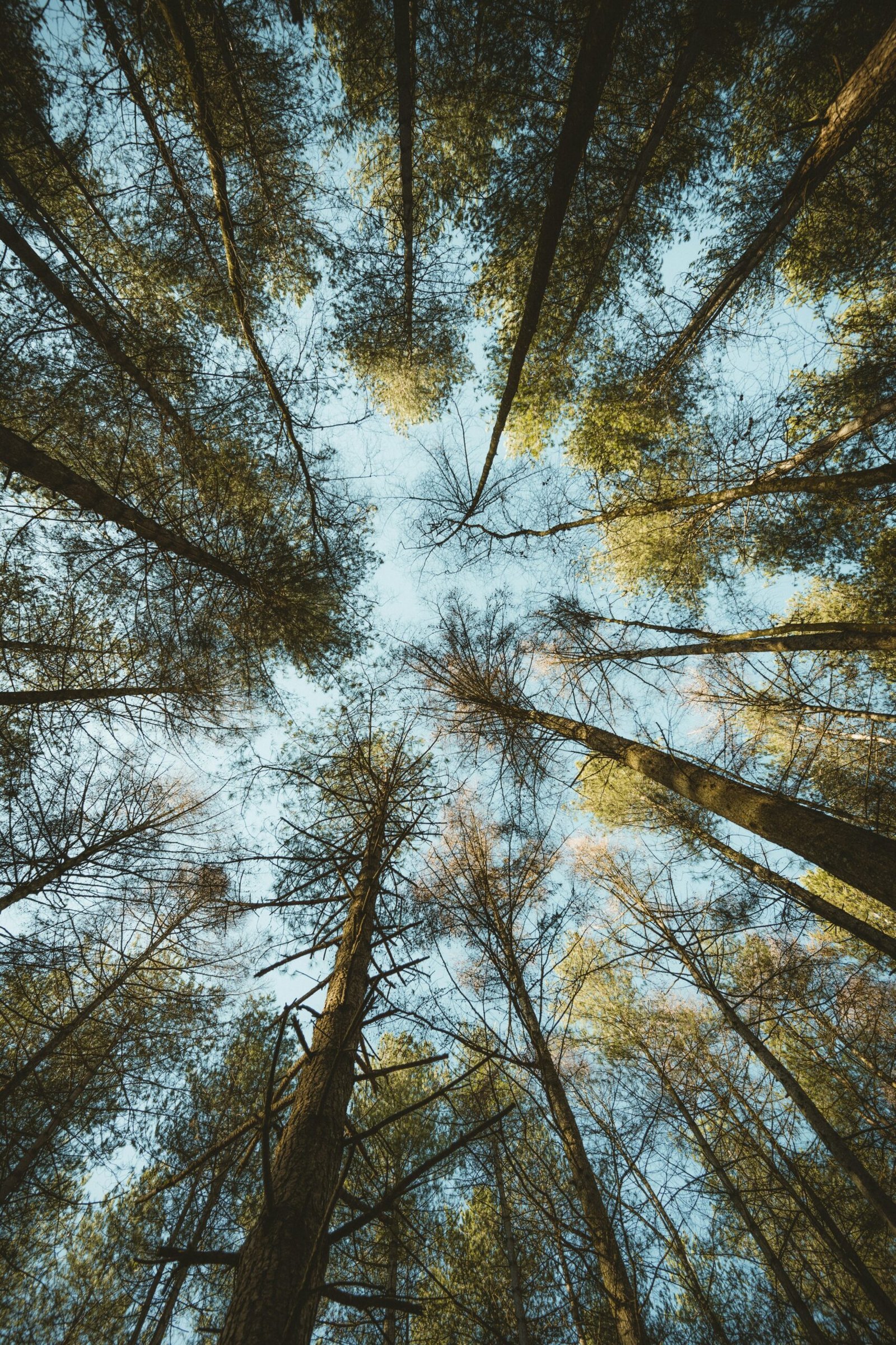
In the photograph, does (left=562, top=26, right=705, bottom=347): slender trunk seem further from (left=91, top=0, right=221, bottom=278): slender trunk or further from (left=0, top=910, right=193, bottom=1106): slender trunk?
(left=0, top=910, right=193, bottom=1106): slender trunk

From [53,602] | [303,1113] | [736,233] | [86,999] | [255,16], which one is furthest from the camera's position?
[86,999]

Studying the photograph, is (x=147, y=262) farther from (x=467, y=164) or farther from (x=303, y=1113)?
(x=303, y=1113)

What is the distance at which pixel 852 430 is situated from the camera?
4484 millimetres

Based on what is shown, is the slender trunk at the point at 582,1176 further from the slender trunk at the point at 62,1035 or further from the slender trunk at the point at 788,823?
the slender trunk at the point at 62,1035

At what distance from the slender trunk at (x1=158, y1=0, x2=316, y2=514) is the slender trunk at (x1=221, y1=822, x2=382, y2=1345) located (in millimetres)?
4451

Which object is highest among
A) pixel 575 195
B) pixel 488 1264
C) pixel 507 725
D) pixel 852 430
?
pixel 575 195

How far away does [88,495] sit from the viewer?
3475 millimetres

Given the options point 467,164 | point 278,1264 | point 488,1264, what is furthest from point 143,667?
point 488,1264

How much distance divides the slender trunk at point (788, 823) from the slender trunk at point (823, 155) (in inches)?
178

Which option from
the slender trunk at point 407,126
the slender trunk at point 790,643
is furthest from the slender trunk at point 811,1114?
the slender trunk at point 407,126

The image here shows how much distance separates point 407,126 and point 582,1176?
840 centimetres

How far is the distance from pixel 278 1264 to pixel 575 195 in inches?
310

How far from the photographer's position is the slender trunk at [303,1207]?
1497 millimetres

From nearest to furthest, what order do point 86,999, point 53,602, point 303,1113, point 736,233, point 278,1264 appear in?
point 278,1264 → point 303,1113 → point 53,602 → point 736,233 → point 86,999
